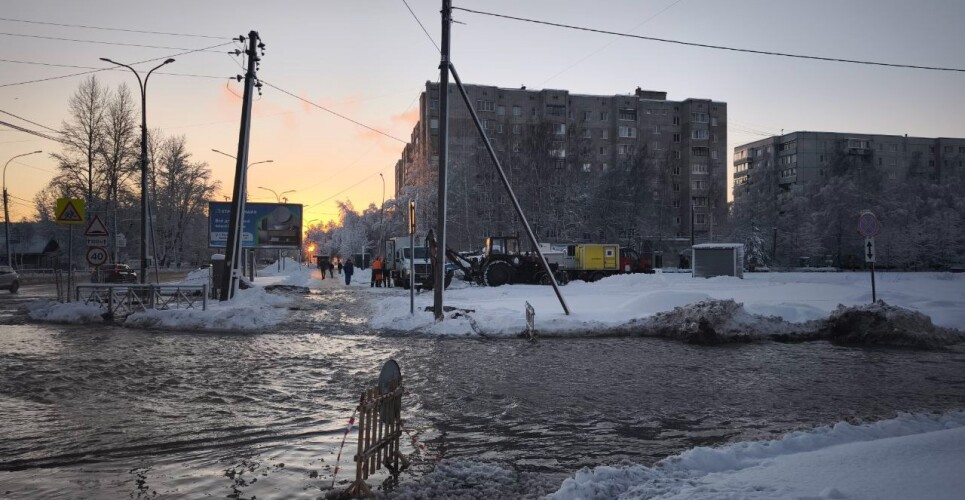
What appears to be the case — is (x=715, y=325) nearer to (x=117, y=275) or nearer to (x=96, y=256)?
(x=96, y=256)

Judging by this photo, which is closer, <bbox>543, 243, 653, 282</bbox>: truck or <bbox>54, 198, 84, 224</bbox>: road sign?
<bbox>54, 198, 84, 224</bbox>: road sign

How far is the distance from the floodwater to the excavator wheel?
17.7 metres

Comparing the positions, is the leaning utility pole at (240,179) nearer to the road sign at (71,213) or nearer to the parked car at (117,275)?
the road sign at (71,213)

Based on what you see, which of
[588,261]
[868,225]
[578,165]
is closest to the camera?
[868,225]

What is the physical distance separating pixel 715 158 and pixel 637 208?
30226 mm

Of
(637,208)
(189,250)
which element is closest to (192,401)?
(637,208)

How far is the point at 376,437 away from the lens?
5055 millimetres

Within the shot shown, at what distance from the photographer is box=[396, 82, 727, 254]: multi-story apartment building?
194 ft

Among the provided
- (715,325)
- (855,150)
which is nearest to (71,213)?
(715,325)

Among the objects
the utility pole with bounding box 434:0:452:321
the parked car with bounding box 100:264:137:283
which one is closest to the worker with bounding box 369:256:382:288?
the parked car with bounding box 100:264:137:283

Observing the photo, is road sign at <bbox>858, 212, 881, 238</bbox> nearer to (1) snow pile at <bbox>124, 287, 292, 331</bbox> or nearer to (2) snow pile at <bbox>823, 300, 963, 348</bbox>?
(2) snow pile at <bbox>823, 300, 963, 348</bbox>

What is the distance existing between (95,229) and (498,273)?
58.5ft

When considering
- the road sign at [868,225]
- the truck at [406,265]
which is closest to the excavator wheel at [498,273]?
the truck at [406,265]

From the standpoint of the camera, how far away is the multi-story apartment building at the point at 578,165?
5903cm
